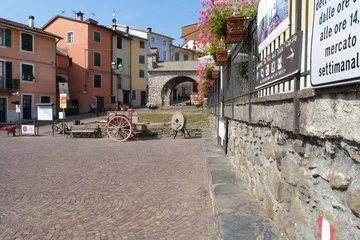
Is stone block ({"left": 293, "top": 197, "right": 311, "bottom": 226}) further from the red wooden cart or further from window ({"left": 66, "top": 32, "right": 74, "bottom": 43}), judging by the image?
window ({"left": 66, "top": 32, "right": 74, "bottom": 43})

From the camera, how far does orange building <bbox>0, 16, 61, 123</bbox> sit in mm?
23938

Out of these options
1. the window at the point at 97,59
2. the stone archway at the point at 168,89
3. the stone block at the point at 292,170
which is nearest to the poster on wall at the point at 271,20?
the stone block at the point at 292,170

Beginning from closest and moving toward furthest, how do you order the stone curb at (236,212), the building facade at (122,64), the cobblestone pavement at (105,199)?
the stone curb at (236,212) → the cobblestone pavement at (105,199) → the building facade at (122,64)

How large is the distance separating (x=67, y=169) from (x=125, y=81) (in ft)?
109

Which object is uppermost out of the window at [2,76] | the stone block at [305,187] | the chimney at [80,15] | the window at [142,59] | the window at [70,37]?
the chimney at [80,15]

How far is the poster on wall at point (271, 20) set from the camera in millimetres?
2143

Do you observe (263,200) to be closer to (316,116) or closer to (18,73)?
(316,116)

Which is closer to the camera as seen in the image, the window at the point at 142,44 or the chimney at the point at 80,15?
the chimney at the point at 80,15

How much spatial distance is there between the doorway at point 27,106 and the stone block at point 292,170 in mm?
27123

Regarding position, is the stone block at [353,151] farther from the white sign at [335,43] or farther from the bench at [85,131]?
the bench at [85,131]

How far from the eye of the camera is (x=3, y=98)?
24.1m

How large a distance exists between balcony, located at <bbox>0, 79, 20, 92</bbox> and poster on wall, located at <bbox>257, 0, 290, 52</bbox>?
2528 cm

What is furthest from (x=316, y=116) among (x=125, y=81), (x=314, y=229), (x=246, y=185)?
(x=125, y=81)

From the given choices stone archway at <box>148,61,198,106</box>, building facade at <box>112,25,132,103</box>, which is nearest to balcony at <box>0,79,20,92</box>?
building facade at <box>112,25,132,103</box>
